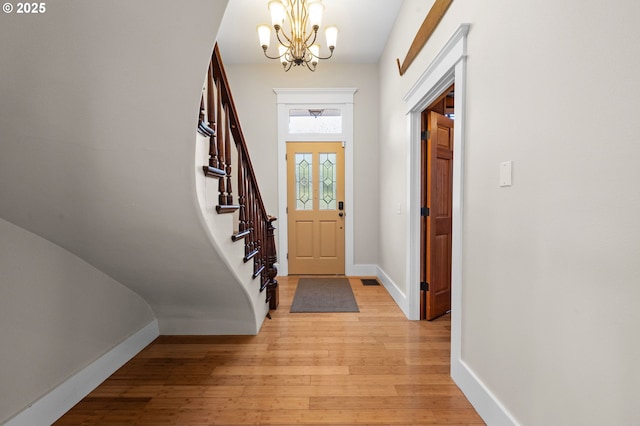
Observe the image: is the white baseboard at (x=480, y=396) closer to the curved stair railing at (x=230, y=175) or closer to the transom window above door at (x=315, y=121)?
the curved stair railing at (x=230, y=175)

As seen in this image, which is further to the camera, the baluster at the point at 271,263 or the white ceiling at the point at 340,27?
the white ceiling at the point at 340,27

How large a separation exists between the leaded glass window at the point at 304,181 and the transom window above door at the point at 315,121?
0.42m

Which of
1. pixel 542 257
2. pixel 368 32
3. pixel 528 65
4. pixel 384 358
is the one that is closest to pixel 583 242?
pixel 542 257

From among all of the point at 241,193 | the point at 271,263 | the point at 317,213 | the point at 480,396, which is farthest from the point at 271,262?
the point at 480,396

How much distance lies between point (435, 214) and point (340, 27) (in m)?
2.45

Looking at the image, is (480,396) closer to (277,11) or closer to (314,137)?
(277,11)

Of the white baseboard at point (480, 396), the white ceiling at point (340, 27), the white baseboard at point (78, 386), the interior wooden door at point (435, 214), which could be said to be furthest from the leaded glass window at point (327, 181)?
the white baseboard at point (480, 396)

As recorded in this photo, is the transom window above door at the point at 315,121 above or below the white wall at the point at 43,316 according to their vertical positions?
above

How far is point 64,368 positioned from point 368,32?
414cm

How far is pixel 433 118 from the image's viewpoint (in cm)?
287

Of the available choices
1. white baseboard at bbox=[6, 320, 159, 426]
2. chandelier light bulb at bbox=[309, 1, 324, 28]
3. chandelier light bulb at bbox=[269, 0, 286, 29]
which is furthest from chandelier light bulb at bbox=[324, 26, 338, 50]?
white baseboard at bbox=[6, 320, 159, 426]

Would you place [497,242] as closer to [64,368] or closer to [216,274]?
[216,274]

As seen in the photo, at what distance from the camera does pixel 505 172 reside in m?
1.44

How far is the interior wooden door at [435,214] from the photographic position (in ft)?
9.53
